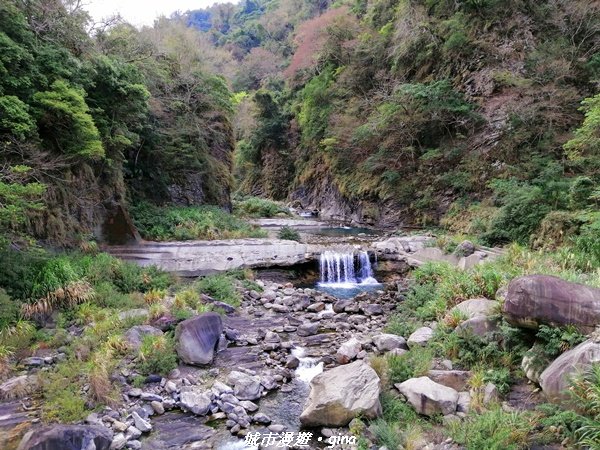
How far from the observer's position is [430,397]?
4973 millimetres

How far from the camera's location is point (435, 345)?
6.34m

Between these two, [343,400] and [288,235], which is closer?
[343,400]

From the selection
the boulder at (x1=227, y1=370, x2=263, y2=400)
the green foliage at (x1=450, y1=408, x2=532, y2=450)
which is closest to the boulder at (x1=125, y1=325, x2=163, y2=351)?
the boulder at (x1=227, y1=370, x2=263, y2=400)

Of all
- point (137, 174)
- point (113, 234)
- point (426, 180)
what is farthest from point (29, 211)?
point (426, 180)

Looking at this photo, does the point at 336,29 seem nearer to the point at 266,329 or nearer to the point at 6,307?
the point at 266,329

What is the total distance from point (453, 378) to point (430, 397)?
640mm

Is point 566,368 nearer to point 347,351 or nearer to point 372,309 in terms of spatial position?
point 347,351

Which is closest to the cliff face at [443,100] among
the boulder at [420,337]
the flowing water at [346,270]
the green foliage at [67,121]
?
the flowing water at [346,270]

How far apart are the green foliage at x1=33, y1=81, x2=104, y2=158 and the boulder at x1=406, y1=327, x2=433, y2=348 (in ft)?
27.0

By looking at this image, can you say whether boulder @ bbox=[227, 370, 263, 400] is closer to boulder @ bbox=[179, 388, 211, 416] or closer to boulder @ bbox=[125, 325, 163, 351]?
boulder @ bbox=[179, 388, 211, 416]

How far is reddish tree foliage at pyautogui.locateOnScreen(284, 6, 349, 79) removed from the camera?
26469 millimetres

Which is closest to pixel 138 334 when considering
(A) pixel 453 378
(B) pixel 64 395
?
(B) pixel 64 395

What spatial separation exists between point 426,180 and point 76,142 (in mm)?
14373

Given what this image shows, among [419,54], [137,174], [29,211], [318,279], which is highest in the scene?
[419,54]
